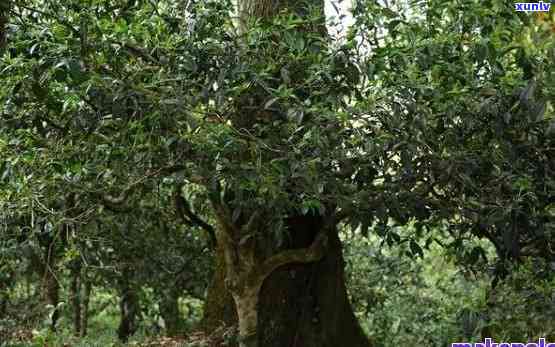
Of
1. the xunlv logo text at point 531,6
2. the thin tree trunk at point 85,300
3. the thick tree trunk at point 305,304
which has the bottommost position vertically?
the thick tree trunk at point 305,304

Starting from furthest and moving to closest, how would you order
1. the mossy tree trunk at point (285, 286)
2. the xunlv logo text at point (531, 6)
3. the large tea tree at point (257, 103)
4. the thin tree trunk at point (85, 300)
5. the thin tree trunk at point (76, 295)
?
1. the thin tree trunk at point (85, 300)
2. the thin tree trunk at point (76, 295)
3. the mossy tree trunk at point (285, 286)
4. the xunlv logo text at point (531, 6)
5. the large tea tree at point (257, 103)

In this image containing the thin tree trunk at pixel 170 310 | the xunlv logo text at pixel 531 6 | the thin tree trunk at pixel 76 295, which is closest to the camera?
the xunlv logo text at pixel 531 6

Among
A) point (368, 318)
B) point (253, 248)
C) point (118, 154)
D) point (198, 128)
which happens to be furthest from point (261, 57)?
point (368, 318)

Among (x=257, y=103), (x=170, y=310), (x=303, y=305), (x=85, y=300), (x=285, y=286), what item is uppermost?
(x=257, y=103)

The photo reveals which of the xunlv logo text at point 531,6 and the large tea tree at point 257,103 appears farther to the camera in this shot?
the xunlv logo text at point 531,6

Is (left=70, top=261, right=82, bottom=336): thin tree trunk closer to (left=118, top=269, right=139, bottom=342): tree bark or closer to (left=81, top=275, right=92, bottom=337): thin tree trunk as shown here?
(left=81, top=275, right=92, bottom=337): thin tree trunk

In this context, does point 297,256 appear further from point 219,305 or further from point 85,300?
point 85,300

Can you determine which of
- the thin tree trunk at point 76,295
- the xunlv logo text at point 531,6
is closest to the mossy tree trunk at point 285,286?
the xunlv logo text at point 531,6

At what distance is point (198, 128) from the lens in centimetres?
395

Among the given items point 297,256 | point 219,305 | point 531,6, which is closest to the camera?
point 531,6

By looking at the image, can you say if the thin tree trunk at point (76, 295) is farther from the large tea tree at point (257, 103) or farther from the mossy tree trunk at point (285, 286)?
the large tea tree at point (257, 103)

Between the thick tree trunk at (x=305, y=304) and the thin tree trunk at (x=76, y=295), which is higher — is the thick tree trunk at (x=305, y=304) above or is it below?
below

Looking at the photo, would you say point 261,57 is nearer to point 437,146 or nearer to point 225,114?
point 225,114

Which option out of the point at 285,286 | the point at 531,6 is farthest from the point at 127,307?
the point at 531,6
